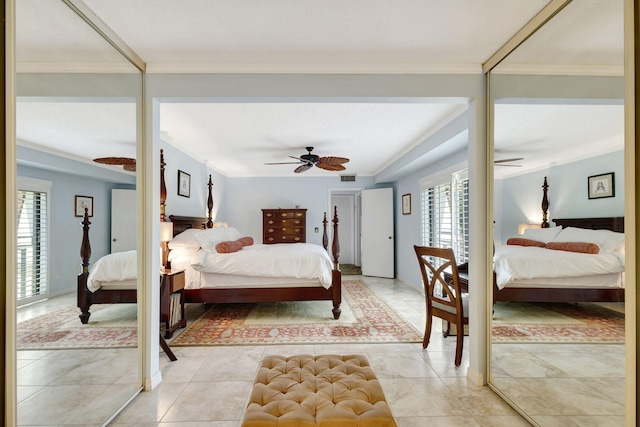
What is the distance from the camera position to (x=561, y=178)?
1588 millimetres

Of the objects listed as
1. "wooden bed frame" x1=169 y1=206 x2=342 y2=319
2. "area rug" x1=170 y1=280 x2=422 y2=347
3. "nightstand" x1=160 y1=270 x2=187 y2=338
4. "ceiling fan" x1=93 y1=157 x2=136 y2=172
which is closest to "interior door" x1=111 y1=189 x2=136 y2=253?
"ceiling fan" x1=93 y1=157 x2=136 y2=172

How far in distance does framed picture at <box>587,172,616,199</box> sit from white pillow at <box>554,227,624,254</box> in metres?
0.17

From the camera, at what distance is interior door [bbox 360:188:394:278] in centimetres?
649

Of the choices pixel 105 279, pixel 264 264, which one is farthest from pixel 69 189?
pixel 264 264

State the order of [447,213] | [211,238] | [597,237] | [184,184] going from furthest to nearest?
1. [184,184]
2. [447,213]
3. [211,238]
4. [597,237]

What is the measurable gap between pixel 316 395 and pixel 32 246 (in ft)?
4.66

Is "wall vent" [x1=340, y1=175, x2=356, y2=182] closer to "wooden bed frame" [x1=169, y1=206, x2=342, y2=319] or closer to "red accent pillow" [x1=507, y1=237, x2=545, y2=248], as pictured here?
"wooden bed frame" [x1=169, y1=206, x2=342, y2=319]

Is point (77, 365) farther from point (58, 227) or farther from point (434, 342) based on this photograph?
point (434, 342)

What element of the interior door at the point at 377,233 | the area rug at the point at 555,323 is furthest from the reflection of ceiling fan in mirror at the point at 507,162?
the interior door at the point at 377,233

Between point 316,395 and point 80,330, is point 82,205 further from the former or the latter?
point 316,395

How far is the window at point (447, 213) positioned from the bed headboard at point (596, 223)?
7.45ft

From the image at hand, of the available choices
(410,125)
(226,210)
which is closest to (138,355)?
(410,125)

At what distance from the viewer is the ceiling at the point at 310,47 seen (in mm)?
1374

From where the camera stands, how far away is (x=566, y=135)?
1.59 m
